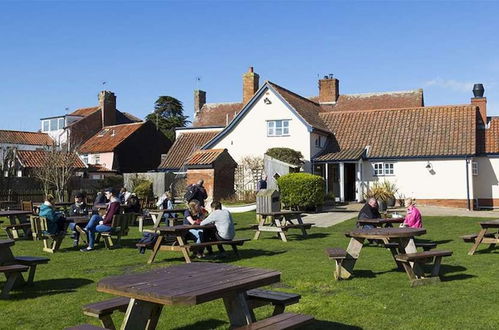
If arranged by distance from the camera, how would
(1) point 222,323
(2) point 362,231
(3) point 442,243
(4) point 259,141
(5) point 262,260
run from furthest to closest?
(4) point 259,141
(3) point 442,243
(5) point 262,260
(2) point 362,231
(1) point 222,323

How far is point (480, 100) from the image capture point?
32.5 meters

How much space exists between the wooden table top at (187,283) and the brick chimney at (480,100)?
99.4 feet

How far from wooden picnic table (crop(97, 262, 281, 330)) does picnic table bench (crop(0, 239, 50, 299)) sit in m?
3.34

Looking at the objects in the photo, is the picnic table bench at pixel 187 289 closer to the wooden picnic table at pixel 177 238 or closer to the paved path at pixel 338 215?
the wooden picnic table at pixel 177 238

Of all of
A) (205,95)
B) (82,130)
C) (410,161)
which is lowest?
(410,161)

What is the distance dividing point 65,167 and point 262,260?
2455 cm

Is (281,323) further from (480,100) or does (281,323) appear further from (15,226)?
(480,100)

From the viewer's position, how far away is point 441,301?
726 cm

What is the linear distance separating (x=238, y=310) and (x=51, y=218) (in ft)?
29.5

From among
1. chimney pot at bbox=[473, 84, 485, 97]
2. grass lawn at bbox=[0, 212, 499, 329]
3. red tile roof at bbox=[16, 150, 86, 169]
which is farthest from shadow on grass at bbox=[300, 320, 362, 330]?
red tile roof at bbox=[16, 150, 86, 169]

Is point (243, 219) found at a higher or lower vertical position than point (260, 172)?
lower

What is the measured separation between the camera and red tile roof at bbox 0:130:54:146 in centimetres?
5084

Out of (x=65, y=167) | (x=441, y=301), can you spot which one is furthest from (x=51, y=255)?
(x=65, y=167)

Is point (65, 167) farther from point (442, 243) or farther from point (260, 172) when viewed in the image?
point (442, 243)
